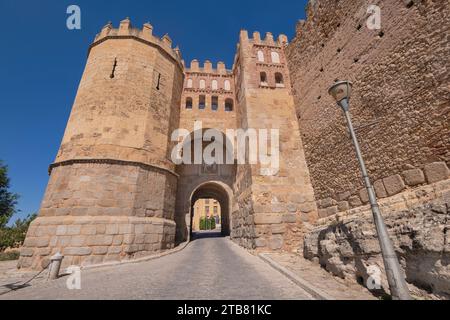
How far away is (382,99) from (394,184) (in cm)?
219

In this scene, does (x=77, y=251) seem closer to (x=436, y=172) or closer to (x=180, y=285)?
(x=180, y=285)

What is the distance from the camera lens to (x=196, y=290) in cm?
369

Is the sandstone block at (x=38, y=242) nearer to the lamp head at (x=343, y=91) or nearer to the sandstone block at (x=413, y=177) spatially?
the lamp head at (x=343, y=91)

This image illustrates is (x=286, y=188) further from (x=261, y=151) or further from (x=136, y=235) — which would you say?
(x=136, y=235)

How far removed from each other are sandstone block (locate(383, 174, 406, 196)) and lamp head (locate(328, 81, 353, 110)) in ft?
7.71

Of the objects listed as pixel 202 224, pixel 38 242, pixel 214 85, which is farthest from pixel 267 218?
pixel 202 224

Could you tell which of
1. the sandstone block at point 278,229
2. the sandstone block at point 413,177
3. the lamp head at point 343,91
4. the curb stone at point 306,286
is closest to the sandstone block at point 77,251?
the curb stone at point 306,286

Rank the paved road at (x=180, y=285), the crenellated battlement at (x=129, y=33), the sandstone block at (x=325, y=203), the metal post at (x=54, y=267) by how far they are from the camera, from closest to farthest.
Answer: the paved road at (x=180, y=285), the metal post at (x=54, y=267), the sandstone block at (x=325, y=203), the crenellated battlement at (x=129, y=33)

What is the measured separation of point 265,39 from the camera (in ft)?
40.2

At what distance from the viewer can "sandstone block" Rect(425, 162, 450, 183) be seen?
12.3 feet

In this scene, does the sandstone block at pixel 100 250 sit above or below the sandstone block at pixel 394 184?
below

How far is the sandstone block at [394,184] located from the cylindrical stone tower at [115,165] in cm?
808

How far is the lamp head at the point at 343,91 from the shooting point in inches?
148

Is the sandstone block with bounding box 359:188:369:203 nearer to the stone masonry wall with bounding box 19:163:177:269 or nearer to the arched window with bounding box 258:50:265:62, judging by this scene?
the stone masonry wall with bounding box 19:163:177:269
